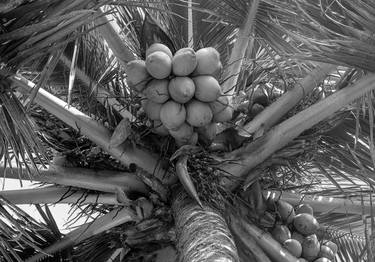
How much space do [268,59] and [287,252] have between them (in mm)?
1429

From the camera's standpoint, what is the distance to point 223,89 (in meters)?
3.28

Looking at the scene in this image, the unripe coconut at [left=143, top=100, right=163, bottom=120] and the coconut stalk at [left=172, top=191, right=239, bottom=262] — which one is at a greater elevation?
the unripe coconut at [left=143, top=100, right=163, bottom=120]

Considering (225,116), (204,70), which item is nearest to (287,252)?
(225,116)

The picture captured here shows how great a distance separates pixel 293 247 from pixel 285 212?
0.86 feet

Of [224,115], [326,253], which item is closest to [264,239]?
[326,253]

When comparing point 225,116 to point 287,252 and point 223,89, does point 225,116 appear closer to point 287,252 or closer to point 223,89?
point 223,89

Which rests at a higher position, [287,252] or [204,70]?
[204,70]

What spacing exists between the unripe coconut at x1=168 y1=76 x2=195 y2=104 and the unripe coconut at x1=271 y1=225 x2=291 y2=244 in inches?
35.5

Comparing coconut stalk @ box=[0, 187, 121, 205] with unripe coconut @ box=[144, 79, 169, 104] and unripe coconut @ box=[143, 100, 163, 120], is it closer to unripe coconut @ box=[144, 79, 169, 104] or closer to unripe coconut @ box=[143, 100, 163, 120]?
unripe coconut @ box=[143, 100, 163, 120]

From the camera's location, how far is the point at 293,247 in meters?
3.13

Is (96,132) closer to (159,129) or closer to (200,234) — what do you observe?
(159,129)

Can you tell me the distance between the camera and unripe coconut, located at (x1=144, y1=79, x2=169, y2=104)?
9.38 feet

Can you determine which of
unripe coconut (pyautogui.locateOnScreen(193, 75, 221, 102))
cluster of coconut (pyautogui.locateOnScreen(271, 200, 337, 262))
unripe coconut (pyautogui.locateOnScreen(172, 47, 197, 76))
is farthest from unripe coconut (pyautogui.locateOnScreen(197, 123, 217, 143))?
cluster of coconut (pyautogui.locateOnScreen(271, 200, 337, 262))

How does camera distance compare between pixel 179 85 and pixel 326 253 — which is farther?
A: pixel 326 253
